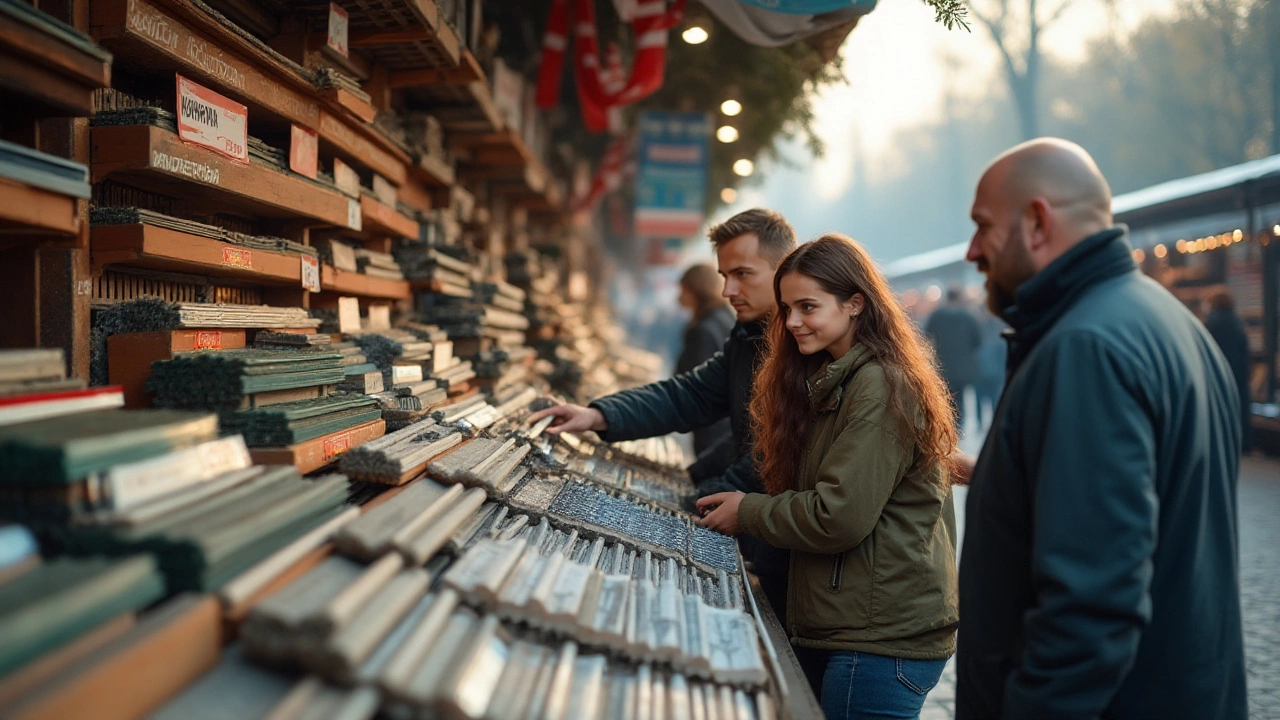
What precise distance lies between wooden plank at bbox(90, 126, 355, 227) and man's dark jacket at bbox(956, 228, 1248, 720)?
2235 mm

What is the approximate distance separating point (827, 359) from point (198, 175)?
2065mm

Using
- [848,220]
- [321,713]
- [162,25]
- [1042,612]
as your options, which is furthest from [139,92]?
[848,220]

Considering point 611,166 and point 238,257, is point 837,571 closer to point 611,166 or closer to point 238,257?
point 238,257

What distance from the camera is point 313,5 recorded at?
2967 mm

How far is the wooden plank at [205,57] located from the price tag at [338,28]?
0.23m

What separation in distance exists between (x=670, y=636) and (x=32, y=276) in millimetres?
1873

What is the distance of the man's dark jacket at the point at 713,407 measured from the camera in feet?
10.5

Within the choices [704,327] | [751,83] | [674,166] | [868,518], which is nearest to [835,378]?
[868,518]

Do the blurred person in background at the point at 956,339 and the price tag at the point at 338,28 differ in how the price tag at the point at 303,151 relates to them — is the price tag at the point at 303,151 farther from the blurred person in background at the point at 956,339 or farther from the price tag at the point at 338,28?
the blurred person in background at the point at 956,339

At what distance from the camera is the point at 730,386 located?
11.4 ft

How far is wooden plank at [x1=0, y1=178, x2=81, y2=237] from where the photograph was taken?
1563 mm

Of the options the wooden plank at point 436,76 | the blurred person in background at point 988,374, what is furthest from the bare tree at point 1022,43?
the wooden plank at point 436,76

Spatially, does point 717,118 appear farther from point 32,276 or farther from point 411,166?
point 32,276

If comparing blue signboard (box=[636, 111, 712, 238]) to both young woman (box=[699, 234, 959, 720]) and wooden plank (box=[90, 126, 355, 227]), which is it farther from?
young woman (box=[699, 234, 959, 720])
